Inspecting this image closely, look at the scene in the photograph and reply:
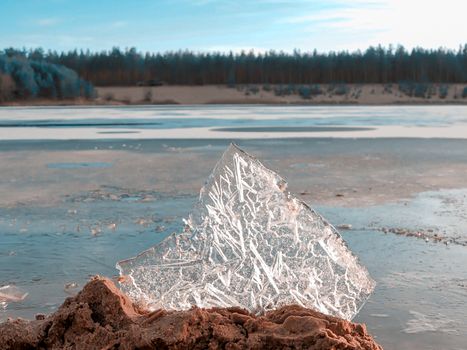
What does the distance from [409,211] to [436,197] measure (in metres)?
1.06

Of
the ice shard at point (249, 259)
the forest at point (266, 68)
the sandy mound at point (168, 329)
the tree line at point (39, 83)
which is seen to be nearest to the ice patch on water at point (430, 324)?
the ice shard at point (249, 259)

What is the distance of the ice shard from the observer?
148 inches

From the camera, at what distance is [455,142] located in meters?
16.8

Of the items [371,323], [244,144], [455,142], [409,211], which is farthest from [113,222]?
[455,142]

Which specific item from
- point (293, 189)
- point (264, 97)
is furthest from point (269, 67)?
point (293, 189)

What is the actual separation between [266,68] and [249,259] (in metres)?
84.7

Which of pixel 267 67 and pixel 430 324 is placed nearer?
pixel 430 324

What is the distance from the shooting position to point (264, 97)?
63062 millimetres

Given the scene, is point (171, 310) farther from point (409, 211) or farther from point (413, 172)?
point (413, 172)

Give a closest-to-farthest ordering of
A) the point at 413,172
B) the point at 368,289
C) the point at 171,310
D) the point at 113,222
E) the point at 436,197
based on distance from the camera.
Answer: the point at 171,310, the point at 368,289, the point at 113,222, the point at 436,197, the point at 413,172

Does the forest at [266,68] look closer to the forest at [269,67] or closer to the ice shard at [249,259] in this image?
the forest at [269,67]

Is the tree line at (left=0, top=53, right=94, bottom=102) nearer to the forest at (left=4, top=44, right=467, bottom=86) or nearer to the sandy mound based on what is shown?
the forest at (left=4, top=44, right=467, bottom=86)

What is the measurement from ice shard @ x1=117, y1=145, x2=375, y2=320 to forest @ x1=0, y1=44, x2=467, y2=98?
76.8m

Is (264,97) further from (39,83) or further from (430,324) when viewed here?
(430,324)
